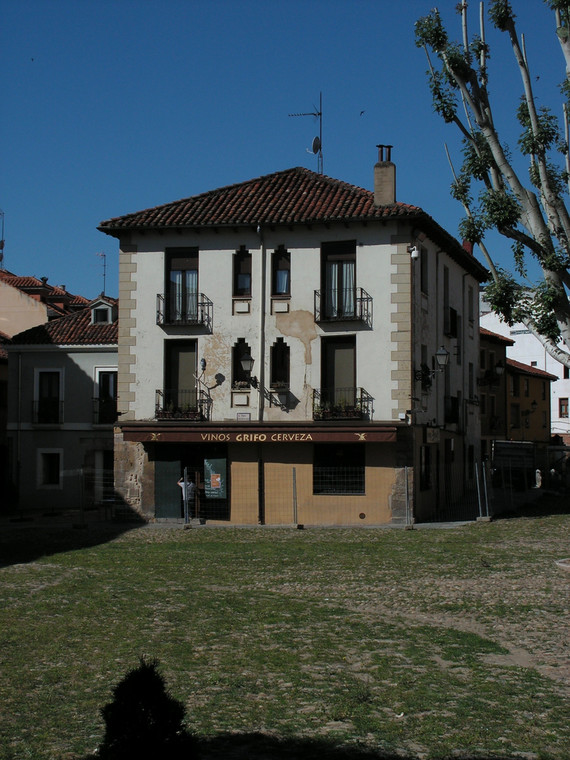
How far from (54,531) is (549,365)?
179ft

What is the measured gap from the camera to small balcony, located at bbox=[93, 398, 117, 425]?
1435 inches

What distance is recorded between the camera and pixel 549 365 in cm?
7350

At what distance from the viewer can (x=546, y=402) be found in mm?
64125

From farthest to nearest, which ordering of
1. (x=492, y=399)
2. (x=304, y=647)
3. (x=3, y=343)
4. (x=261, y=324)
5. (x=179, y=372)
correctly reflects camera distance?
(x=492, y=399) → (x=3, y=343) → (x=179, y=372) → (x=261, y=324) → (x=304, y=647)

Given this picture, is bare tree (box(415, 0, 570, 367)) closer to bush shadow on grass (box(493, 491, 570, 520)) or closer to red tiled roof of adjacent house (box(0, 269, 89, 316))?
bush shadow on grass (box(493, 491, 570, 520))

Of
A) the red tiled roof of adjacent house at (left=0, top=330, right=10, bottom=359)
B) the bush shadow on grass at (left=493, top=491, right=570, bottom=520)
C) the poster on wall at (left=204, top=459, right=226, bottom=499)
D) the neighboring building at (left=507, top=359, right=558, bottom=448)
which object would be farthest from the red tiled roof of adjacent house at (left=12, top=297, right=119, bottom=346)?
the neighboring building at (left=507, top=359, right=558, bottom=448)

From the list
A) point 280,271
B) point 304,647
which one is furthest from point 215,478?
point 304,647

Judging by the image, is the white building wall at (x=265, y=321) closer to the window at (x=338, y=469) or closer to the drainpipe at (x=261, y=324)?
the drainpipe at (x=261, y=324)

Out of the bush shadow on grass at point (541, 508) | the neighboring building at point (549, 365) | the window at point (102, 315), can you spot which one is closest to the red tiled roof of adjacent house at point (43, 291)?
the window at point (102, 315)

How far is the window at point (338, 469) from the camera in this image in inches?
1088

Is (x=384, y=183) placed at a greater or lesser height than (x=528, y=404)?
greater

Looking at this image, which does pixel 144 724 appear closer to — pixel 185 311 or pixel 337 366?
pixel 337 366

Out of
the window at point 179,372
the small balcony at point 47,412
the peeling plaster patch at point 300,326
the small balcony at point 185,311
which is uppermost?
the small balcony at point 185,311

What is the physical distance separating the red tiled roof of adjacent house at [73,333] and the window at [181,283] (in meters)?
8.24
